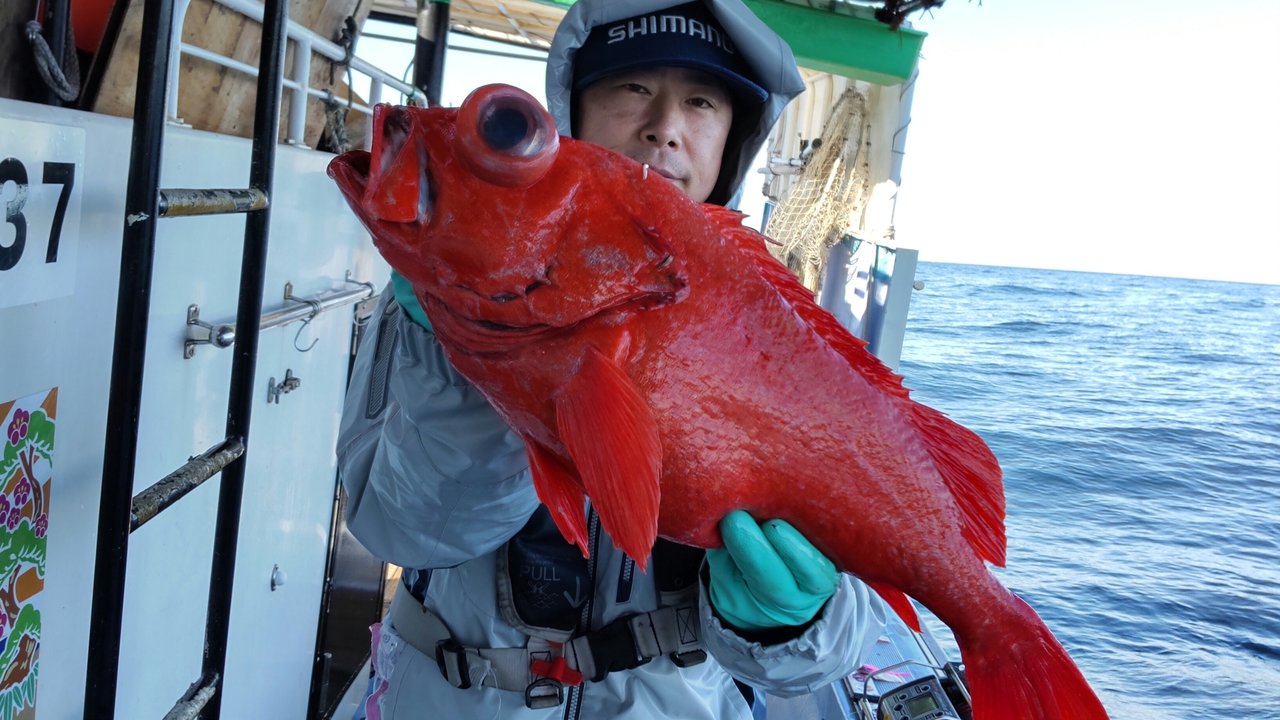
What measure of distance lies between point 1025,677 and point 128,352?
159 centimetres

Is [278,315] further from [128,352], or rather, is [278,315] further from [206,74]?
[128,352]

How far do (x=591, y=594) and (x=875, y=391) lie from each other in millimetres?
792

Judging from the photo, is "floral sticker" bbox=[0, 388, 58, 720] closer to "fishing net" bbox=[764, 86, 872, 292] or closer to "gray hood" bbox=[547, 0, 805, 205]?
"gray hood" bbox=[547, 0, 805, 205]

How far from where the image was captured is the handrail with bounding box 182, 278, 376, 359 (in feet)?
6.82

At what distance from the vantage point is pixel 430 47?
7.46m

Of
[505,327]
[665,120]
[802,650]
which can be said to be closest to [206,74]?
[665,120]

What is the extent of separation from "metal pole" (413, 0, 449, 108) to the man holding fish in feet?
19.3

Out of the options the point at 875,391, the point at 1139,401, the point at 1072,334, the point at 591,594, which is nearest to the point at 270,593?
→ the point at 591,594

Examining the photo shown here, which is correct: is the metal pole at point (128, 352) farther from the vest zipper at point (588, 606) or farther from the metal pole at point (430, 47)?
the metal pole at point (430, 47)

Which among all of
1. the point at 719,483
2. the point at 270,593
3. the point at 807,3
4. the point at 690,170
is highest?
the point at 807,3

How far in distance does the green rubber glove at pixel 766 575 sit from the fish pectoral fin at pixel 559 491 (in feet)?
0.86

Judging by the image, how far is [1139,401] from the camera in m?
21.9

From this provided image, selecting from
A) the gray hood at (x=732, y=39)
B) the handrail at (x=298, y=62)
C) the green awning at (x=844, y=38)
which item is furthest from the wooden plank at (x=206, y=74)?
the green awning at (x=844, y=38)

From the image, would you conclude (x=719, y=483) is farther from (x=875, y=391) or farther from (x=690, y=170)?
(x=690, y=170)
